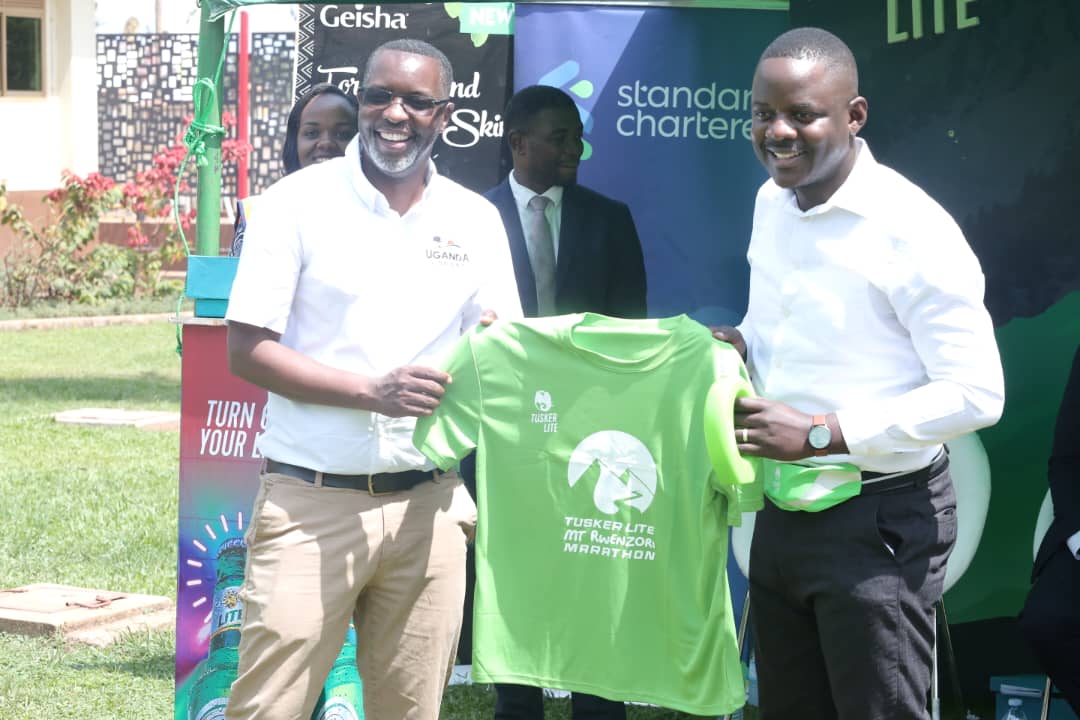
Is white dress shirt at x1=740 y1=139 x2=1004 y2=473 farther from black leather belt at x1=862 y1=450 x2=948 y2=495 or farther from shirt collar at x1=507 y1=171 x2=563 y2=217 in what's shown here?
shirt collar at x1=507 y1=171 x2=563 y2=217

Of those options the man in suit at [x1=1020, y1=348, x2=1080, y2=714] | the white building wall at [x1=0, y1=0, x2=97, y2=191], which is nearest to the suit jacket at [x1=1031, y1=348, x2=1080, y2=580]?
the man in suit at [x1=1020, y1=348, x2=1080, y2=714]

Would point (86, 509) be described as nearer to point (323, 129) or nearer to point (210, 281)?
point (210, 281)

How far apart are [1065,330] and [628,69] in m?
1.96

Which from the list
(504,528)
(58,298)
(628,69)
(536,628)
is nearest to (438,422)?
(504,528)

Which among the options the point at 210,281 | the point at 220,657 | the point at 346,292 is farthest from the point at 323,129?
the point at 220,657

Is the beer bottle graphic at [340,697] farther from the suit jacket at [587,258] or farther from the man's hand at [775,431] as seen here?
the man's hand at [775,431]

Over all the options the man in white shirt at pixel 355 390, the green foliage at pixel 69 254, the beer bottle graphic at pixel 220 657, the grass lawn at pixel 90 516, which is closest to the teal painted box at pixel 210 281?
the beer bottle graphic at pixel 220 657

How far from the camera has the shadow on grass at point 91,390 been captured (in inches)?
457

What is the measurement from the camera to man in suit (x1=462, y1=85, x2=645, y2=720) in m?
4.69

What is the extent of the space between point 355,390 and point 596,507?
66 centimetres

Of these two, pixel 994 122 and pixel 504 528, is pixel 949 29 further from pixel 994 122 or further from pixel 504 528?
pixel 504 528

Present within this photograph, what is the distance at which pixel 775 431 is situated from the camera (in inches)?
114

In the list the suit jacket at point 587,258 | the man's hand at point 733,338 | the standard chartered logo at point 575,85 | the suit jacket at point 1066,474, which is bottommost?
the suit jacket at point 1066,474

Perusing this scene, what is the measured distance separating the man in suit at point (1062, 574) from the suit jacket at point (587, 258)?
1.49 meters
